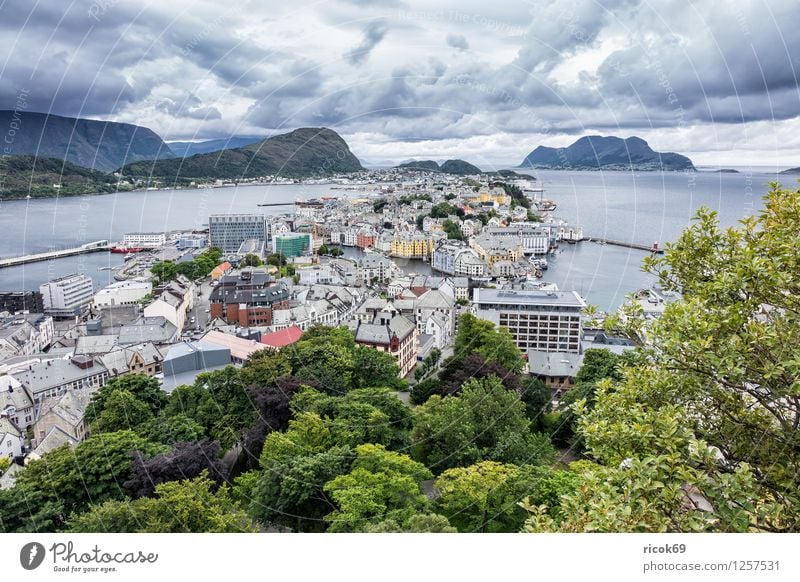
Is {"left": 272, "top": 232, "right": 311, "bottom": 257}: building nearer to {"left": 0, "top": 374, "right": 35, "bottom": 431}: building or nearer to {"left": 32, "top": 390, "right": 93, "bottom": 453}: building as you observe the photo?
{"left": 0, "top": 374, "right": 35, "bottom": 431}: building

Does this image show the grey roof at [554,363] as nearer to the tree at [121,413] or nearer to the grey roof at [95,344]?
the tree at [121,413]

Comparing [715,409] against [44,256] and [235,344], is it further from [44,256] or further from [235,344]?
[44,256]

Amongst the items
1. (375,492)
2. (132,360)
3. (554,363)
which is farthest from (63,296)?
(375,492)

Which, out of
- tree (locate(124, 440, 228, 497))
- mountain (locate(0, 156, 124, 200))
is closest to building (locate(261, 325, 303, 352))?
tree (locate(124, 440, 228, 497))

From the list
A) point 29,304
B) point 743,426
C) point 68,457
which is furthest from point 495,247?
point 743,426
